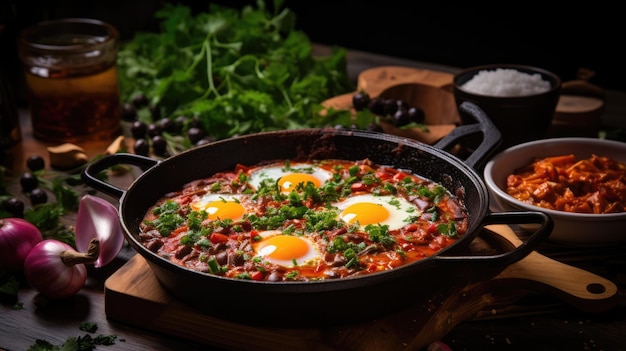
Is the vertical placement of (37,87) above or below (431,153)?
below

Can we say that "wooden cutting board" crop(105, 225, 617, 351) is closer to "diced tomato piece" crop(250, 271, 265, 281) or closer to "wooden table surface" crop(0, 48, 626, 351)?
"wooden table surface" crop(0, 48, 626, 351)

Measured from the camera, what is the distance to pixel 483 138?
3.11m

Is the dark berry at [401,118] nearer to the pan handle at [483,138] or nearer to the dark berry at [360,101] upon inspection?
the dark berry at [360,101]

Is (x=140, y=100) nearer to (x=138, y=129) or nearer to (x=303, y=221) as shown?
(x=138, y=129)

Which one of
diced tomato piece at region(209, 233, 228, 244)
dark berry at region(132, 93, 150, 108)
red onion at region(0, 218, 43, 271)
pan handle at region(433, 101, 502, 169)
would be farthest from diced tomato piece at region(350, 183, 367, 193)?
dark berry at region(132, 93, 150, 108)

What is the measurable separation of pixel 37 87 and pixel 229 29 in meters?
1.15

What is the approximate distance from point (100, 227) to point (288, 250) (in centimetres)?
75

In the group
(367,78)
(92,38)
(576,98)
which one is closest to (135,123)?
(92,38)

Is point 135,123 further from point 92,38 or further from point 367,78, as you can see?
point 367,78

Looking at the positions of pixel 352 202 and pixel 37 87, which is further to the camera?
pixel 37 87

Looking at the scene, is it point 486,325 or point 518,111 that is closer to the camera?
point 486,325

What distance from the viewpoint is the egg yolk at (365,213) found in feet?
9.29

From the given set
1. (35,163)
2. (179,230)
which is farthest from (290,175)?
(35,163)

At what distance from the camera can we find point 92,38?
13.4 ft
